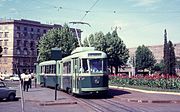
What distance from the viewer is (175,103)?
2038 centimetres

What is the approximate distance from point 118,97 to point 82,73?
297cm

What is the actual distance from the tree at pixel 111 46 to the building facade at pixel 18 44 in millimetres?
34212

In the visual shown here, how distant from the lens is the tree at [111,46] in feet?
220

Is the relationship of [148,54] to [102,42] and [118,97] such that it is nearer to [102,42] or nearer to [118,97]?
[102,42]

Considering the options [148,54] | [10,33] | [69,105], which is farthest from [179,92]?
[10,33]

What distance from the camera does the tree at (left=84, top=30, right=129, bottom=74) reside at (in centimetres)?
6694

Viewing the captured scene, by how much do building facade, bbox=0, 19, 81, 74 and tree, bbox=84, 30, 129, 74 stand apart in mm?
34212

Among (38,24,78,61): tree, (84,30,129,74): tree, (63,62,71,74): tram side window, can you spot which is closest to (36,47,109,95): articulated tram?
(63,62,71,74): tram side window

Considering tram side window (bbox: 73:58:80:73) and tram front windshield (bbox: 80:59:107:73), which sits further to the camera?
tram side window (bbox: 73:58:80:73)

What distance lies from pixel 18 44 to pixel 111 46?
150ft

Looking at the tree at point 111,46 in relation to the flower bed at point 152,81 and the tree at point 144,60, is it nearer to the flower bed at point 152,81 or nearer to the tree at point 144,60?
the flower bed at point 152,81

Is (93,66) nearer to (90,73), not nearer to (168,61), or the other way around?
(90,73)

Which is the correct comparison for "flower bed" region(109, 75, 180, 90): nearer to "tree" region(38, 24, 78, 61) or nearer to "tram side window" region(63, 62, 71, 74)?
"tram side window" region(63, 62, 71, 74)

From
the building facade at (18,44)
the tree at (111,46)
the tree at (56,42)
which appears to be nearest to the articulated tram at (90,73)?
the tree at (56,42)
